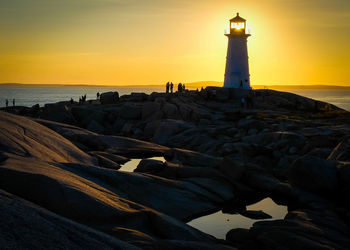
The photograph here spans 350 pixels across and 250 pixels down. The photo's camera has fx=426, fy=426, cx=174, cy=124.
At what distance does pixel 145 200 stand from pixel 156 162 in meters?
5.07

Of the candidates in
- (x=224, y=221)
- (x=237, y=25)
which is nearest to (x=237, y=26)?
(x=237, y=25)

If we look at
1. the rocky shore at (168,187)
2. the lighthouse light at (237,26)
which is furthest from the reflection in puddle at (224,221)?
the lighthouse light at (237,26)

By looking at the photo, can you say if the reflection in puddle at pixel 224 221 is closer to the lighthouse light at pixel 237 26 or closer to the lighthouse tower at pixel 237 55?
the lighthouse tower at pixel 237 55

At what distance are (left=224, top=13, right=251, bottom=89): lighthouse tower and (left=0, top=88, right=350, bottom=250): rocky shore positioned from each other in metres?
20.6

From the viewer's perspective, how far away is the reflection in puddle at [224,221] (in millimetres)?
14744

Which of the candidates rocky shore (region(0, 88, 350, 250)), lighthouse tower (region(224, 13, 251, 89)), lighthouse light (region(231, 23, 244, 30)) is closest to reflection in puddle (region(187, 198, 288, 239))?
rocky shore (region(0, 88, 350, 250))

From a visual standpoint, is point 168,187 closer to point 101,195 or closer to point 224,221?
point 224,221

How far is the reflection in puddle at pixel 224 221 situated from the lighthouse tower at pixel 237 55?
129 feet

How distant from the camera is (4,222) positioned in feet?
21.5

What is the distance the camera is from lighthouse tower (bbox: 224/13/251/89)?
55781 millimetres

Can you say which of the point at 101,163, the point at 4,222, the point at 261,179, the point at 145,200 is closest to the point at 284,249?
the point at 145,200

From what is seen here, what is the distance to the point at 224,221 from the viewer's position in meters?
15.7

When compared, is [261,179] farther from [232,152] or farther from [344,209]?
[232,152]

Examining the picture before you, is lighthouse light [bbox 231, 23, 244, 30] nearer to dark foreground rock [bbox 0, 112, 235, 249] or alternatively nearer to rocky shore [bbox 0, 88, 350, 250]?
rocky shore [bbox 0, 88, 350, 250]
